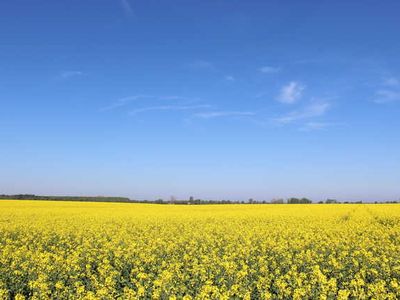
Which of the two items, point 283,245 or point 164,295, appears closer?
point 164,295

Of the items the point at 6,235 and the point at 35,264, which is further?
the point at 6,235

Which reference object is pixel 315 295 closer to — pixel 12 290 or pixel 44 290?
pixel 44 290

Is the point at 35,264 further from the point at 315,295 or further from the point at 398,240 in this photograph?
the point at 398,240

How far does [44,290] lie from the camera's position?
27.0ft

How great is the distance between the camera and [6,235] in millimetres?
18219

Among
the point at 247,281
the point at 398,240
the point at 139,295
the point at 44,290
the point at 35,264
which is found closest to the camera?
the point at 139,295

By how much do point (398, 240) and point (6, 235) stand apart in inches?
675

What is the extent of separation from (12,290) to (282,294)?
612 centimetres

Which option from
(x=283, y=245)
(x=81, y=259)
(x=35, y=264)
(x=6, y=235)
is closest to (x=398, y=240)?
(x=283, y=245)

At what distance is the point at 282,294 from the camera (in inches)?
309

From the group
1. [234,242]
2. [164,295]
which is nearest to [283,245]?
[234,242]

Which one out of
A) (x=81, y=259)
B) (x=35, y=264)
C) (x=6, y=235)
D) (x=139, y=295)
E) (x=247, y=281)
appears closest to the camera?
(x=139, y=295)

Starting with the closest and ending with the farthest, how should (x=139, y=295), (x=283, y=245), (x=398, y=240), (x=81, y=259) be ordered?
(x=139, y=295), (x=81, y=259), (x=283, y=245), (x=398, y=240)

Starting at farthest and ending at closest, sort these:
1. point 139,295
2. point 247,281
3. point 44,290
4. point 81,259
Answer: point 81,259
point 247,281
point 44,290
point 139,295
